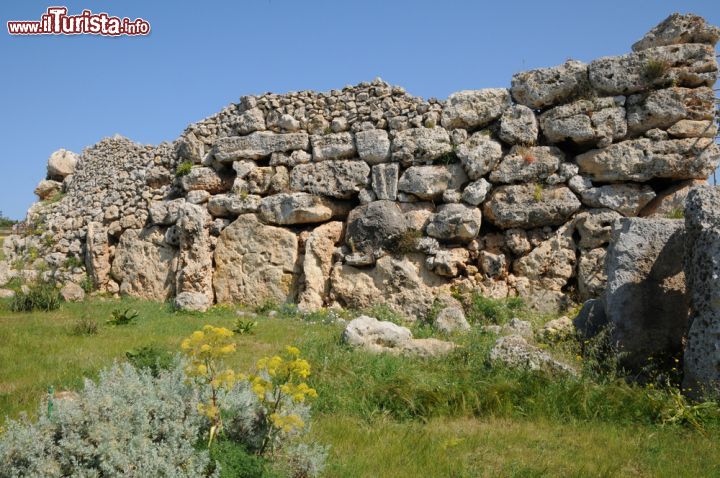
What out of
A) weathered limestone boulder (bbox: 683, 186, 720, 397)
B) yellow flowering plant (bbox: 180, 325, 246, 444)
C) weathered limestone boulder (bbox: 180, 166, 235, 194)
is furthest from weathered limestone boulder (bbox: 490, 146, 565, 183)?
yellow flowering plant (bbox: 180, 325, 246, 444)

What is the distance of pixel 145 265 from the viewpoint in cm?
1605

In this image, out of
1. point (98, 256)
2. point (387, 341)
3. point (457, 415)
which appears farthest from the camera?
point (98, 256)

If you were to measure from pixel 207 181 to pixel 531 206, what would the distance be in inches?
346

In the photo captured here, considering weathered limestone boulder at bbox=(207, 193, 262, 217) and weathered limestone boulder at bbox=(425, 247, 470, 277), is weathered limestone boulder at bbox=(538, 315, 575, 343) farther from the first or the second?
weathered limestone boulder at bbox=(207, 193, 262, 217)

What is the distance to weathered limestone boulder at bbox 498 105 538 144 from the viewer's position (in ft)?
44.1

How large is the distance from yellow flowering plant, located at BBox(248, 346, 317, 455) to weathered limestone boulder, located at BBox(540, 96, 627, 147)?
10.7 metres

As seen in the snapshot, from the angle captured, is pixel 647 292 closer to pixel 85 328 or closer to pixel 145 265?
pixel 85 328

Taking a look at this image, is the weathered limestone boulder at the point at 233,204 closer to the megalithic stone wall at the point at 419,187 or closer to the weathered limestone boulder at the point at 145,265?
the megalithic stone wall at the point at 419,187

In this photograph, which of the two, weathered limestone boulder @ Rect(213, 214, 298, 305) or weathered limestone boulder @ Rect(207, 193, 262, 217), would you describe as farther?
weathered limestone boulder @ Rect(207, 193, 262, 217)

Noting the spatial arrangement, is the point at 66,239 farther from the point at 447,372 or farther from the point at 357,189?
the point at 447,372

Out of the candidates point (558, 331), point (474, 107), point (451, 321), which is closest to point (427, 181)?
point (474, 107)

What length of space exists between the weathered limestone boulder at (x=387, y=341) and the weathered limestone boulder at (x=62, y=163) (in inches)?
655

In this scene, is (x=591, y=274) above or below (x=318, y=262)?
below

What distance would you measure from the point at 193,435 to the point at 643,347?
248 inches
